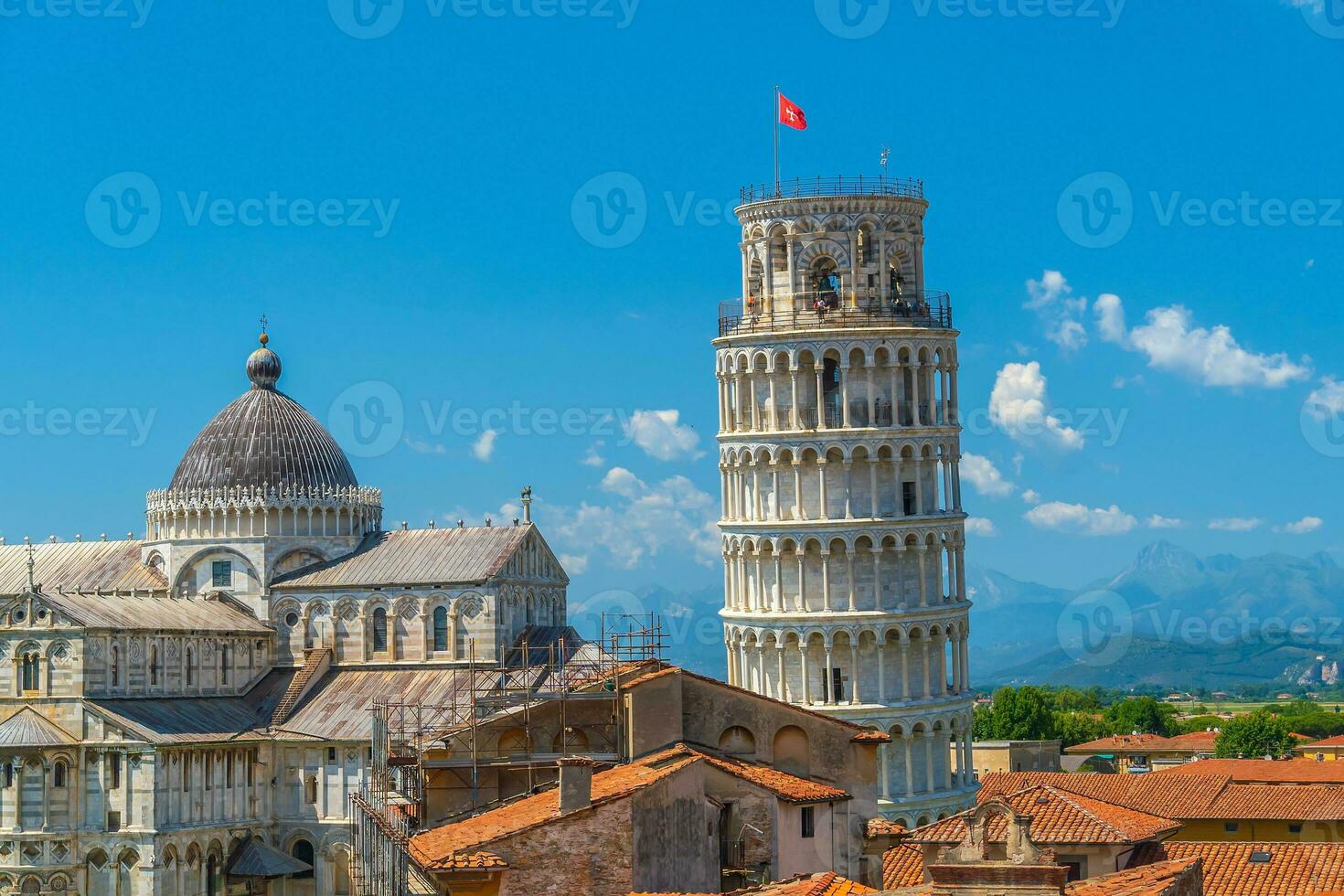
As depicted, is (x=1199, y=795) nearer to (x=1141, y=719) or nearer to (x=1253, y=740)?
(x=1253, y=740)

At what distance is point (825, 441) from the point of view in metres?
92.5

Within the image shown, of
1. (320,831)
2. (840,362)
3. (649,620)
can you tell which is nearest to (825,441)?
(840,362)

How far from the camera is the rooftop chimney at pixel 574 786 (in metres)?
45.8

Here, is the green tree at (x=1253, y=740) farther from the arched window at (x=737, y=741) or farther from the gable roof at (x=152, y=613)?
the arched window at (x=737, y=741)

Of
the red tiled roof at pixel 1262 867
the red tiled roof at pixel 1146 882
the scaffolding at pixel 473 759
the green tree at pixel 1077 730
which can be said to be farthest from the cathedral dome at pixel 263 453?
the green tree at pixel 1077 730

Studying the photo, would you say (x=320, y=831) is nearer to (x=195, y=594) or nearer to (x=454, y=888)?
(x=195, y=594)

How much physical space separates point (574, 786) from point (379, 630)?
53987 millimetres

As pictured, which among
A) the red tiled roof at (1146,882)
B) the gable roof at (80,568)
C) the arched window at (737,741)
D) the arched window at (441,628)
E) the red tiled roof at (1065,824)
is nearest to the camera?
the red tiled roof at (1146,882)

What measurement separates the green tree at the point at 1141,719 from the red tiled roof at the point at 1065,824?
132064 mm

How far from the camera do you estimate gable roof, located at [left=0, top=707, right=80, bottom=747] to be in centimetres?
8819

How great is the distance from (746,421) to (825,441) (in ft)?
12.9

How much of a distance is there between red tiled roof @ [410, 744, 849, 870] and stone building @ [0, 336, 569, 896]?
39575 millimetres

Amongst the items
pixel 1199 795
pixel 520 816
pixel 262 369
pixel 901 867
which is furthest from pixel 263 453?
pixel 520 816

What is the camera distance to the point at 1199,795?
95.6m
